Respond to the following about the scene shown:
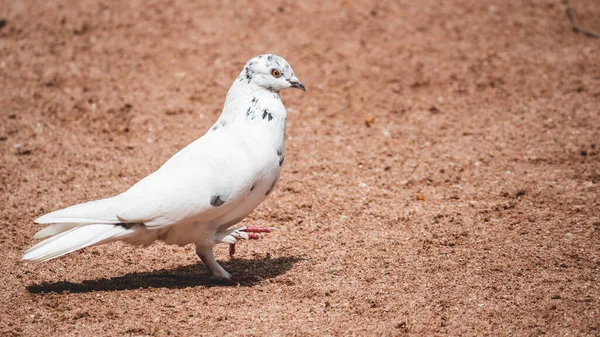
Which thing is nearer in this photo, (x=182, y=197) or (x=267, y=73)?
(x=182, y=197)

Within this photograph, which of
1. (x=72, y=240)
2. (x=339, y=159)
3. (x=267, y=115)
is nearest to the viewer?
(x=72, y=240)

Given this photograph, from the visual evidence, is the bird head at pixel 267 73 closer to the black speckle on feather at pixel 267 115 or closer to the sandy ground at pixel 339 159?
the black speckle on feather at pixel 267 115

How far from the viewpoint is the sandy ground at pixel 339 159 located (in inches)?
150

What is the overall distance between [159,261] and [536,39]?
5.64m

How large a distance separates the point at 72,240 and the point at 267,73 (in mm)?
1525

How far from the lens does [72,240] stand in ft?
12.2

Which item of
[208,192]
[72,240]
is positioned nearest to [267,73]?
[208,192]

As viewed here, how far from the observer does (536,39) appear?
7957 mm

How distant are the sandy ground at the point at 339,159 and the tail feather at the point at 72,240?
13.8 inches

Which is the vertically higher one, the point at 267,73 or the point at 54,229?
the point at 267,73

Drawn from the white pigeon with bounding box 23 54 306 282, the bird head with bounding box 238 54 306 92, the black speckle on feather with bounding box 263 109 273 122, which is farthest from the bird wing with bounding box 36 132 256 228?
the bird head with bounding box 238 54 306 92

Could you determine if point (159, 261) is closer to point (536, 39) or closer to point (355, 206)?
point (355, 206)

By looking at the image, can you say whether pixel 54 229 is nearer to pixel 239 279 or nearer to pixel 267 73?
pixel 239 279

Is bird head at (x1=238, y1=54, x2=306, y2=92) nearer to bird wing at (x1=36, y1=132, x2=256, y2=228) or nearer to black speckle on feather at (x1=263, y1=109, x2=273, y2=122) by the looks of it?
black speckle on feather at (x1=263, y1=109, x2=273, y2=122)
